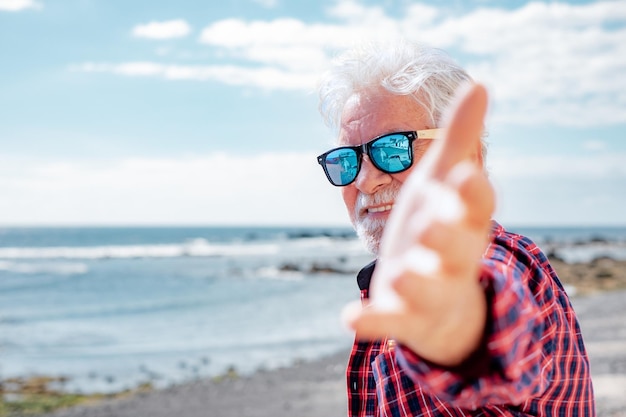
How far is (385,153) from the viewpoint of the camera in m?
1.85

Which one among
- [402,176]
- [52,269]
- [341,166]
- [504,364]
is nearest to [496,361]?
[504,364]

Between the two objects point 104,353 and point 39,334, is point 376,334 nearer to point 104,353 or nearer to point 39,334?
point 104,353

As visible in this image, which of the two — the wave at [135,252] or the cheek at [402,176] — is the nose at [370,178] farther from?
the wave at [135,252]

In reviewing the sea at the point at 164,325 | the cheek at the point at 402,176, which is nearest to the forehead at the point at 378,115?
the cheek at the point at 402,176

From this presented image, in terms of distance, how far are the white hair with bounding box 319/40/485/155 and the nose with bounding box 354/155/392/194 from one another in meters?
0.20

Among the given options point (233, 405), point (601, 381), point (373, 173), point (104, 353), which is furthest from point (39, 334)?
point (373, 173)

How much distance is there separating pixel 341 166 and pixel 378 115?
0.24 metres

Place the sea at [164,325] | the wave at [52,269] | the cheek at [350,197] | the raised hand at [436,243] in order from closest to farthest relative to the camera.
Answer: the raised hand at [436,243]
the cheek at [350,197]
the sea at [164,325]
the wave at [52,269]

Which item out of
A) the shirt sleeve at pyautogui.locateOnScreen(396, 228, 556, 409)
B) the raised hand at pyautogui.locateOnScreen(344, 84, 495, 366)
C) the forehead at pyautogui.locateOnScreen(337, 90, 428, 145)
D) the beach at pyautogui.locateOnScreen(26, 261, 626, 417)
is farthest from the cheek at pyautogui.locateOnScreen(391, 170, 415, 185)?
the beach at pyautogui.locateOnScreen(26, 261, 626, 417)

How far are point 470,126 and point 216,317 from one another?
70.7ft

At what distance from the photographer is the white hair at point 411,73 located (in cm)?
180

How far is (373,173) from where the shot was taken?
6.25 feet

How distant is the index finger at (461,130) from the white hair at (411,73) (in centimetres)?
95

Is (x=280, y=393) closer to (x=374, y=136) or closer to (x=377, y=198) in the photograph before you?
(x=377, y=198)
